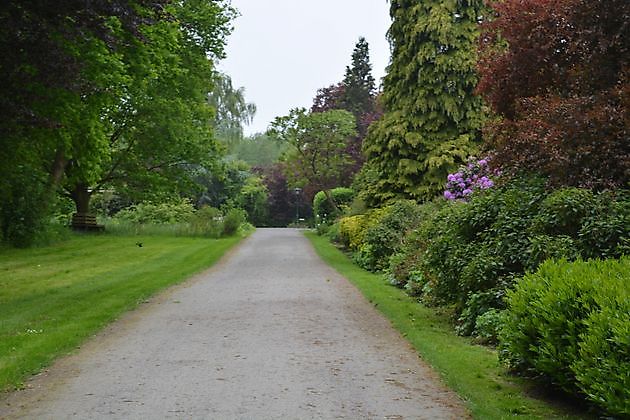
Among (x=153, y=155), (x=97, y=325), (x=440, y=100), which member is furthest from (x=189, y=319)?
(x=153, y=155)

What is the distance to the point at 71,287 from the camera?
14227 mm

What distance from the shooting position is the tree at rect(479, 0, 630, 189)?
807 cm

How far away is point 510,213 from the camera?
29.3 ft

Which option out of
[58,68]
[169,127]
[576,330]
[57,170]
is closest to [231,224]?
[169,127]

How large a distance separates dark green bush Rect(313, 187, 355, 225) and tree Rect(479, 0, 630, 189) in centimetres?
2606

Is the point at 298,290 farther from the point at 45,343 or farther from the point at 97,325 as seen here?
the point at 45,343

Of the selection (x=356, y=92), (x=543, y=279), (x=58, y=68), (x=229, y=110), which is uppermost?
(x=356, y=92)

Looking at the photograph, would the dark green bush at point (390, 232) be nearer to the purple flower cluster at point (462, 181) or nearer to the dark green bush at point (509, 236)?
the purple flower cluster at point (462, 181)

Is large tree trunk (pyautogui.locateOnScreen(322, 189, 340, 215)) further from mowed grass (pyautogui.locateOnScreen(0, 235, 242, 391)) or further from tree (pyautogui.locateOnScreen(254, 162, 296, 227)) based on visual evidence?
tree (pyautogui.locateOnScreen(254, 162, 296, 227))

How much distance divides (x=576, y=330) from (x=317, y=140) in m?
33.2

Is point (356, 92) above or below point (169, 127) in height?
above

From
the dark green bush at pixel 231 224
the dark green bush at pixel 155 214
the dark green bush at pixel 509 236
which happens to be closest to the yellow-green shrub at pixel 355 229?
the dark green bush at pixel 509 236

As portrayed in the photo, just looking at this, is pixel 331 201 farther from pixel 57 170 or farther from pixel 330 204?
pixel 57 170

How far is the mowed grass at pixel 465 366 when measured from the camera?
5.42 m
